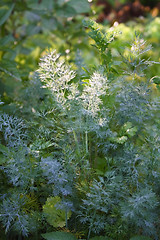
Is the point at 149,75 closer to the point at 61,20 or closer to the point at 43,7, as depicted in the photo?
the point at 43,7

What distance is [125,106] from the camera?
72 centimetres

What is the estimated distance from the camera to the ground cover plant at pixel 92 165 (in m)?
0.60

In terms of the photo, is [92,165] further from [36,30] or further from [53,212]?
[36,30]

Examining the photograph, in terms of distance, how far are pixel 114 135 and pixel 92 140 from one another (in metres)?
0.11

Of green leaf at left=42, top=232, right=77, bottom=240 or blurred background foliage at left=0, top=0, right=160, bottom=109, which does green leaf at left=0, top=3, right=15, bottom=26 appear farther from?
green leaf at left=42, top=232, right=77, bottom=240

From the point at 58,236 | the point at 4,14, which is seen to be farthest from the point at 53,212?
the point at 4,14

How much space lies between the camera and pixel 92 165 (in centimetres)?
76

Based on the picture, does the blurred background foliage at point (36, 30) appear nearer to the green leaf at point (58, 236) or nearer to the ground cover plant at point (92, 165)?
the ground cover plant at point (92, 165)

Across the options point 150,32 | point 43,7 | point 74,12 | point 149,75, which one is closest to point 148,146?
point 149,75

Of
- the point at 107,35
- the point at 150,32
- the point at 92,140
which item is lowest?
the point at 150,32

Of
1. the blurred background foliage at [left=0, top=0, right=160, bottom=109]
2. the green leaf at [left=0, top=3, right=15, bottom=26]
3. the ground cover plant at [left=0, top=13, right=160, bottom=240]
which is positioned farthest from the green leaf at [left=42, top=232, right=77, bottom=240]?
the green leaf at [left=0, top=3, right=15, bottom=26]

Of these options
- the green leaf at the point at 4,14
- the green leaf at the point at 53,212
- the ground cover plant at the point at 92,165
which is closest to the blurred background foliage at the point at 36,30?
the green leaf at the point at 4,14

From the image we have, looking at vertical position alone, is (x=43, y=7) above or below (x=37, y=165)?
above

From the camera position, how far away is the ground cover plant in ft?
1.97
